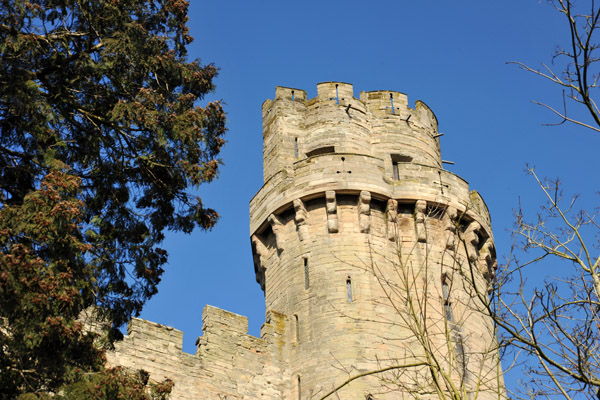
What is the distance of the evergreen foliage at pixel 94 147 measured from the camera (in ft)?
43.3

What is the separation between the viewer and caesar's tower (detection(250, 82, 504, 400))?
20797 millimetres

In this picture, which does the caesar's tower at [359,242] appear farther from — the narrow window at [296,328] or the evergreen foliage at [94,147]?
the evergreen foliage at [94,147]

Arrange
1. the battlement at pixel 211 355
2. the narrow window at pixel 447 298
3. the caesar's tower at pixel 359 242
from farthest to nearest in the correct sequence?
the narrow window at pixel 447 298
the caesar's tower at pixel 359 242
the battlement at pixel 211 355

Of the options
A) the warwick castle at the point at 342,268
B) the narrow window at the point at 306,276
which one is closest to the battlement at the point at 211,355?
the warwick castle at the point at 342,268

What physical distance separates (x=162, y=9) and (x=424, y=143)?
11.0 m

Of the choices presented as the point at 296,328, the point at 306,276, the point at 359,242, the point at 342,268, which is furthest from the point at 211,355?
the point at 359,242

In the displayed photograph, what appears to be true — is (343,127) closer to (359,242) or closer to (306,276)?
(359,242)

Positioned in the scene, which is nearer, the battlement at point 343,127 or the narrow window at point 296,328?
the narrow window at point 296,328

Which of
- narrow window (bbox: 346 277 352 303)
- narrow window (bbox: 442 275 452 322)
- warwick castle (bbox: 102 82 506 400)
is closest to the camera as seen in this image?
warwick castle (bbox: 102 82 506 400)

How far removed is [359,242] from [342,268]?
0.88 m

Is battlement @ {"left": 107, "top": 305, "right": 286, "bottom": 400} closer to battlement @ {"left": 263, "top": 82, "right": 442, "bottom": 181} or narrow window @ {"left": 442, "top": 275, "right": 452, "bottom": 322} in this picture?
narrow window @ {"left": 442, "top": 275, "right": 452, "bottom": 322}

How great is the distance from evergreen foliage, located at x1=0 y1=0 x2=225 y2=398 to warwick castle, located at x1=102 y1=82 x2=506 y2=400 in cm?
501

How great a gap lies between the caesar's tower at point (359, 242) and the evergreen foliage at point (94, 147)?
5.75 meters

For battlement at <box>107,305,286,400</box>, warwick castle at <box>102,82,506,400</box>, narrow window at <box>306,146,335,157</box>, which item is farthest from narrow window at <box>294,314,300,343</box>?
narrow window at <box>306,146,335,157</box>
